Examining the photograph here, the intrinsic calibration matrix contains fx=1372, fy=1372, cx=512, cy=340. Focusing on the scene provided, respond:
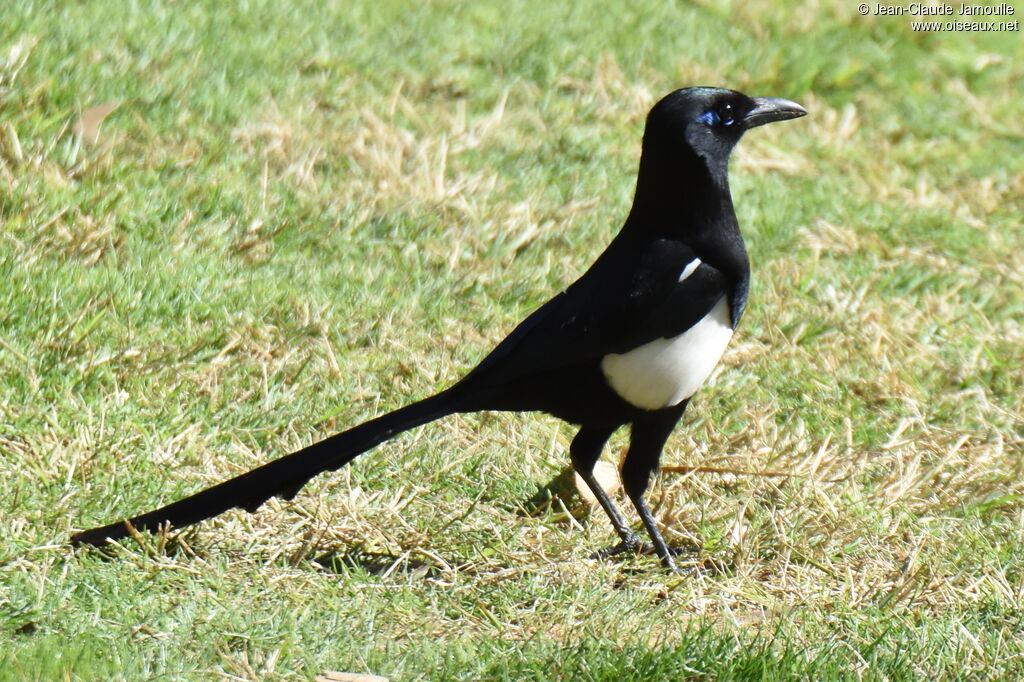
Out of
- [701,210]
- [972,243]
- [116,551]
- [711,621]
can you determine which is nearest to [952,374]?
[972,243]

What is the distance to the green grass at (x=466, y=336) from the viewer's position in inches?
112

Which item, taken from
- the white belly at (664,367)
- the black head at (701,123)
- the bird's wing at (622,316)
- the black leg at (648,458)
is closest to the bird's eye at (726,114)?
the black head at (701,123)

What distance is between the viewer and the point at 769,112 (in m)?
3.50

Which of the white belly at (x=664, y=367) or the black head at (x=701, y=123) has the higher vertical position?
the black head at (x=701, y=123)

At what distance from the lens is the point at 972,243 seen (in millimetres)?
5309

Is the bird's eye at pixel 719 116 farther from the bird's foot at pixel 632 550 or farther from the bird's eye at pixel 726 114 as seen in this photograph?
the bird's foot at pixel 632 550

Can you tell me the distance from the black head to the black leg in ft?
2.01

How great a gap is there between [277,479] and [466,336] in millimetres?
1338

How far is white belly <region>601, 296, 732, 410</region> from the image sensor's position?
3205 mm

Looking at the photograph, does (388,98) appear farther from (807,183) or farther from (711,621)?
(711,621)

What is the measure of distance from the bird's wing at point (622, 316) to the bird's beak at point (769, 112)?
0.42 metres

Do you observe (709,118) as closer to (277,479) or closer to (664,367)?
(664,367)

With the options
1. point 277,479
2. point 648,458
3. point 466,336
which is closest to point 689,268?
point 648,458

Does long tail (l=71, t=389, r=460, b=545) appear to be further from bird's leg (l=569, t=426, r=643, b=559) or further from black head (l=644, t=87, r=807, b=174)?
black head (l=644, t=87, r=807, b=174)
